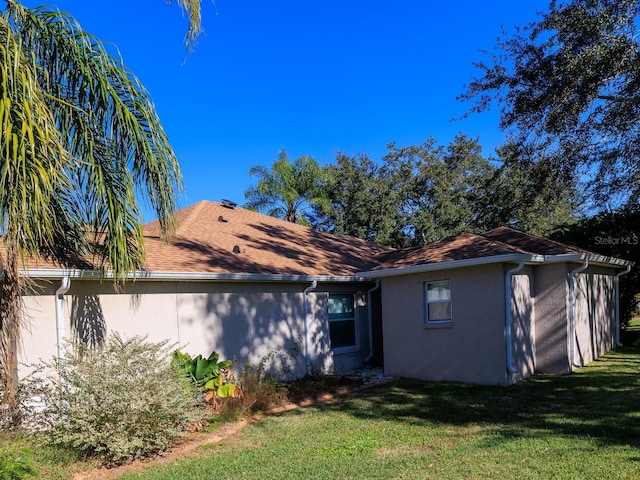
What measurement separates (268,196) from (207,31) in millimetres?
19993

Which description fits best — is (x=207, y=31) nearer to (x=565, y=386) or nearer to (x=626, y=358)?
(x=565, y=386)

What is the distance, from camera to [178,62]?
784cm

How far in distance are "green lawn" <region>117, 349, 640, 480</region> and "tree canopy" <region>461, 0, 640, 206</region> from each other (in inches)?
197

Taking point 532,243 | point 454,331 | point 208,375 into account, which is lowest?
point 208,375

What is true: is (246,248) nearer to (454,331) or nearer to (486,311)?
(454,331)

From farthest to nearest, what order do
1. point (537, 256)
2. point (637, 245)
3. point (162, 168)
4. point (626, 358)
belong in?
1. point (637, 245)
2. point (626, 358)
3. point (537, 256)
4. point (162, 168)

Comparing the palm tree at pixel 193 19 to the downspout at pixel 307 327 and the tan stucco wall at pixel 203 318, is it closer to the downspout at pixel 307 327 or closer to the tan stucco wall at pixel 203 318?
the tan stucco wall at pixel 203 318

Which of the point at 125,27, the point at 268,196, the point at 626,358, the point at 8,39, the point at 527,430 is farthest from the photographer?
the point at 268,196

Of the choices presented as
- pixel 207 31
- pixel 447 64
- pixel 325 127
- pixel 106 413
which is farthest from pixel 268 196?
pixel 106 413

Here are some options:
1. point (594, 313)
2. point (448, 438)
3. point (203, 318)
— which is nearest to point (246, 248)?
point (203, 318)

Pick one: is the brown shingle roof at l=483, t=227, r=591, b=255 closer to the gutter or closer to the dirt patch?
the gutter

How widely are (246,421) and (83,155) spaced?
5003mm

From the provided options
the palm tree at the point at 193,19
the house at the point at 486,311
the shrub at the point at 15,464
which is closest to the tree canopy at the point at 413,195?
the house at the point at 486,311

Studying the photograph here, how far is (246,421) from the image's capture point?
8.68m
